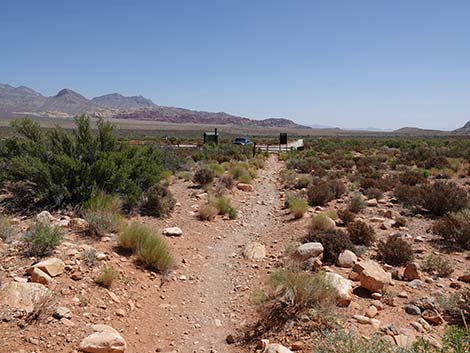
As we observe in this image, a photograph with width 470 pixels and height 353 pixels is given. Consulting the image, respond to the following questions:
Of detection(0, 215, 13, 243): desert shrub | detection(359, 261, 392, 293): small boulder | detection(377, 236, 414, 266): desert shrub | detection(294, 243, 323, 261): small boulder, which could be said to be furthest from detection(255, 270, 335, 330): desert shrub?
detection(0, 215, 13, 243): desert shrub

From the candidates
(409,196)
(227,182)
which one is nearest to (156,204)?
(227,182)

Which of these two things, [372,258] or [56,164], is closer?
[372,258]

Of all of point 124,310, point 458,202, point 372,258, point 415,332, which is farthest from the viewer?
point 458,202

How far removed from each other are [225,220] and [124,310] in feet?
18.5

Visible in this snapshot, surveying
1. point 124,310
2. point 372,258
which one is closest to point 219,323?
point 124,310

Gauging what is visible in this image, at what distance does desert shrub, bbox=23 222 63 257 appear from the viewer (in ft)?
19.8

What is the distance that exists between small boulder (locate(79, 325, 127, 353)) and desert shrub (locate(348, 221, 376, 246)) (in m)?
5.76

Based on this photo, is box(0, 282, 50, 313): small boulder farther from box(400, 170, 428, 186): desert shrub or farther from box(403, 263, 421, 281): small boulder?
box(400, 170, 428, 186): desert shrub

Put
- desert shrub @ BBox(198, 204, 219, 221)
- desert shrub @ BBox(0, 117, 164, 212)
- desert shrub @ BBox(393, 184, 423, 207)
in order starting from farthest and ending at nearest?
desert shrub @ BBox(393, 184, 423, 207), desert shrub @ BBox(198, 204, 219, 221), desert shrub @ BBox(0, 117, 164, 212)

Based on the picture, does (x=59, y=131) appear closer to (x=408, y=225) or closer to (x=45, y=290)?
(x=45, y=290)

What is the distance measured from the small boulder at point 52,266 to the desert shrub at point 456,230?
8149mm

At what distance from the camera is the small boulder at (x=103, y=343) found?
4254 mm

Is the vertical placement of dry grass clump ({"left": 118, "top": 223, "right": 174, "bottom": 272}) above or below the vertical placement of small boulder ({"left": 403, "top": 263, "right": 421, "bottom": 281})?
above

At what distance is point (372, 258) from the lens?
7.68 meters
